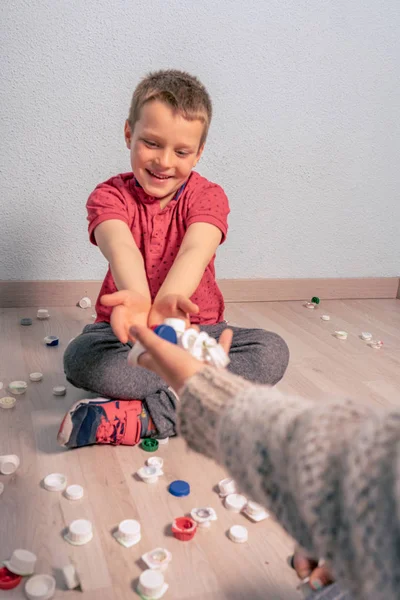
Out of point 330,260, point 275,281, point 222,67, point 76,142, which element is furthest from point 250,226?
point 76,142

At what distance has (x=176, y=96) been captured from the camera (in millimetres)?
1074

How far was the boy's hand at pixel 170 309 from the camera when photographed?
870mm

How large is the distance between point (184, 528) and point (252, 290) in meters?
1.16

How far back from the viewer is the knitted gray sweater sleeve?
1.28ft

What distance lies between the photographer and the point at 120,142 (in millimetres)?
1606

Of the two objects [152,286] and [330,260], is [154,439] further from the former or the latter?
[330,260]

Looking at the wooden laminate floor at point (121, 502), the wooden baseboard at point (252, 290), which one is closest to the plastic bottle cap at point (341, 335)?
the wooden laminate floor at point (121, 502)

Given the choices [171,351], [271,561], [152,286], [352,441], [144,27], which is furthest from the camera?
[144,27]

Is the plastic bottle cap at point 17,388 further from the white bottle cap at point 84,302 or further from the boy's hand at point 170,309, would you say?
the white bottle cap at point 84,302

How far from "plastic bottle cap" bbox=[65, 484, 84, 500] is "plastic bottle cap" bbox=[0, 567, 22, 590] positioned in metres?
0.16

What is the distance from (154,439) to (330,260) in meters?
1.13

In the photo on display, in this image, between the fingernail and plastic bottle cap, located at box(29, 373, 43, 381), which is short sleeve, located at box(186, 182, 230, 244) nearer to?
plastic bottle cap, located at box(29, 373, 43, 381)

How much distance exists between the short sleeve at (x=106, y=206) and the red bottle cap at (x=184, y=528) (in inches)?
22.5

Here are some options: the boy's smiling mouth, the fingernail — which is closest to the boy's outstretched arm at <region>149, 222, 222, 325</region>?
the boy's smiling mouth
